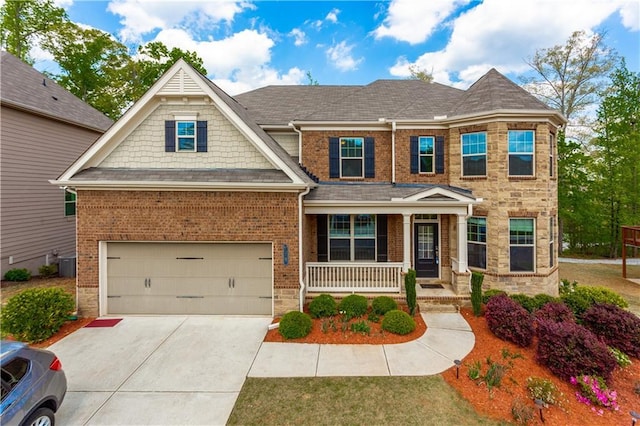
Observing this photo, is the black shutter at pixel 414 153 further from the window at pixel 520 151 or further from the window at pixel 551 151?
the window at pixel 551 151

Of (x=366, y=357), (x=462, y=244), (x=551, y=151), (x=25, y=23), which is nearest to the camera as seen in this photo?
(x=366, y=357)

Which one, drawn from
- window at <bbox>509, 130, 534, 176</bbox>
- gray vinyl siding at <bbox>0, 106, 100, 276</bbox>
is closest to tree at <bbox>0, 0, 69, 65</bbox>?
gray vinyl siding at <bbox>0, 106, 100, 276</bbox>

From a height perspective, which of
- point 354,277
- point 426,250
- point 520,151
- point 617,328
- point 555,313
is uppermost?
point 520,151

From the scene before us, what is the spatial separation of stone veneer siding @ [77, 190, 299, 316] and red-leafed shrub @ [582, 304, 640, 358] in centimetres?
780

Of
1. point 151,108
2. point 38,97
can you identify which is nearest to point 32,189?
point 38,97

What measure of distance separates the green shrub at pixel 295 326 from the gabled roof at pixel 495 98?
30.6ft

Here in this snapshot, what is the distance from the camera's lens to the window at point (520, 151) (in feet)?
33.6

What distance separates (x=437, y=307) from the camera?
9.23m

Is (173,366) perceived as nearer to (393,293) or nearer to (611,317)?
(393,293)

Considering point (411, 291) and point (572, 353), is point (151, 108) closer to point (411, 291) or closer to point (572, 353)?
point (411, 291)

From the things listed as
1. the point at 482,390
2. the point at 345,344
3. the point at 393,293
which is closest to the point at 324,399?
the point at 345,344

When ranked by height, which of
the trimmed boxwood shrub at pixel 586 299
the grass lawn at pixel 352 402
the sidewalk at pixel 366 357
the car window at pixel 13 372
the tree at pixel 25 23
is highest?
the tree at pixel 25 23

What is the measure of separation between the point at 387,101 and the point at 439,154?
3506mm

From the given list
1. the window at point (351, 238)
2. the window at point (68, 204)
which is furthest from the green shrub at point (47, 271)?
the window at point (351, 238)
